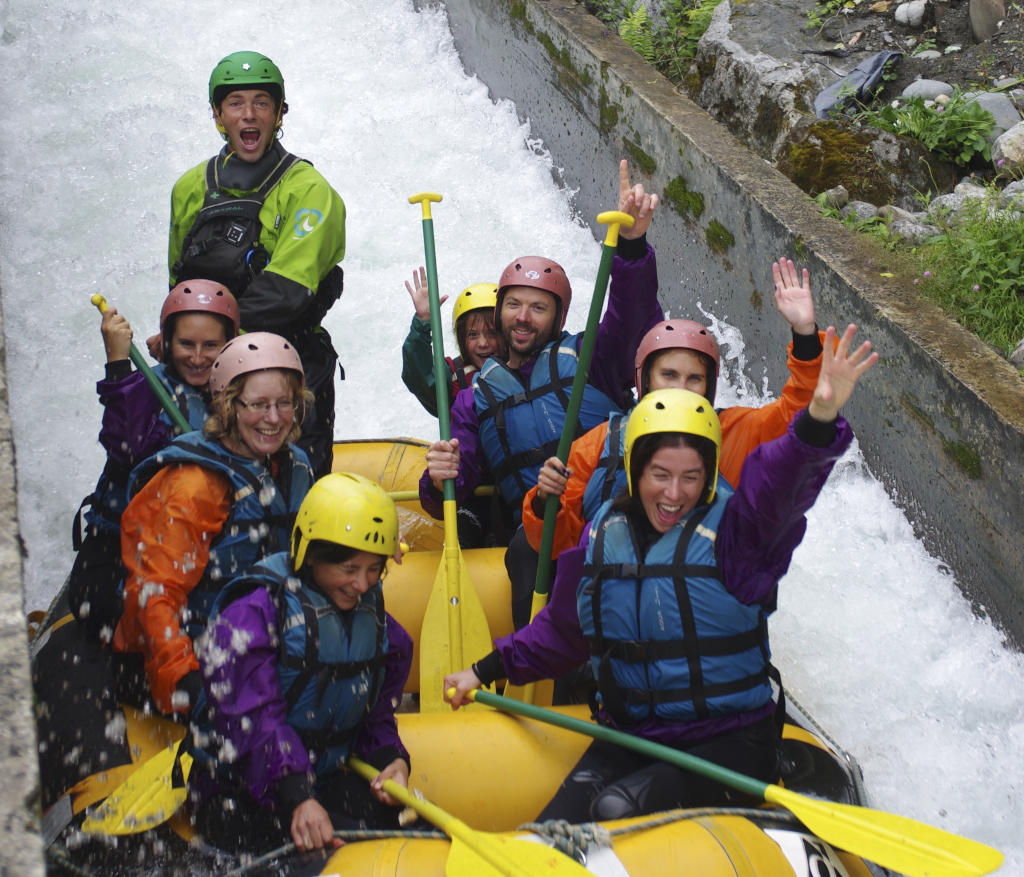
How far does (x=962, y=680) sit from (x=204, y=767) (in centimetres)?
266

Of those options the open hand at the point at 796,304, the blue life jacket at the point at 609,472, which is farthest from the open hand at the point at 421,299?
the open hand at the point at 796,304

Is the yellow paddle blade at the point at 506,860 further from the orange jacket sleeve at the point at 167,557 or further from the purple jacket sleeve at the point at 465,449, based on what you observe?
the purple jacket sleeve at the point at 465,449

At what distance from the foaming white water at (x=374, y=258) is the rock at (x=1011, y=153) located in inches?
56.4

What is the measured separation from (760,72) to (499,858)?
16.3ft

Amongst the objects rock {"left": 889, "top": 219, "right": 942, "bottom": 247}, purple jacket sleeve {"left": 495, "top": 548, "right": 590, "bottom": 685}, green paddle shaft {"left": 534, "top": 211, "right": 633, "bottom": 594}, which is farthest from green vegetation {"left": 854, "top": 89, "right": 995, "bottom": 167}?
purple jacket sleeve {"left": 495, "top": 548, "right": 590, "bottom": 685}

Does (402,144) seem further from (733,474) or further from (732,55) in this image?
(733,474)

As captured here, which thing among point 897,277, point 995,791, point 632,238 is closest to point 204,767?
point 632,238

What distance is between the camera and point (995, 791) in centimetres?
311

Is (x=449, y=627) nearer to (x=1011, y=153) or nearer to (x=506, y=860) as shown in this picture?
(x=506, y=860)

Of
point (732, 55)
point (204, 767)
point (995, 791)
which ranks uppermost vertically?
point (732, 55)

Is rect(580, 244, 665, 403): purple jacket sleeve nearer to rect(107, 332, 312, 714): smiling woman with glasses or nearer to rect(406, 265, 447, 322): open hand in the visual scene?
rect(406, 265, 447, 322): open hand

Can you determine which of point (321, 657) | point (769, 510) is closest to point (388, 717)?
point (321, 657)

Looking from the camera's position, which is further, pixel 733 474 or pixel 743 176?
pixel 743 176

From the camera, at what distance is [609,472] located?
267 cm
